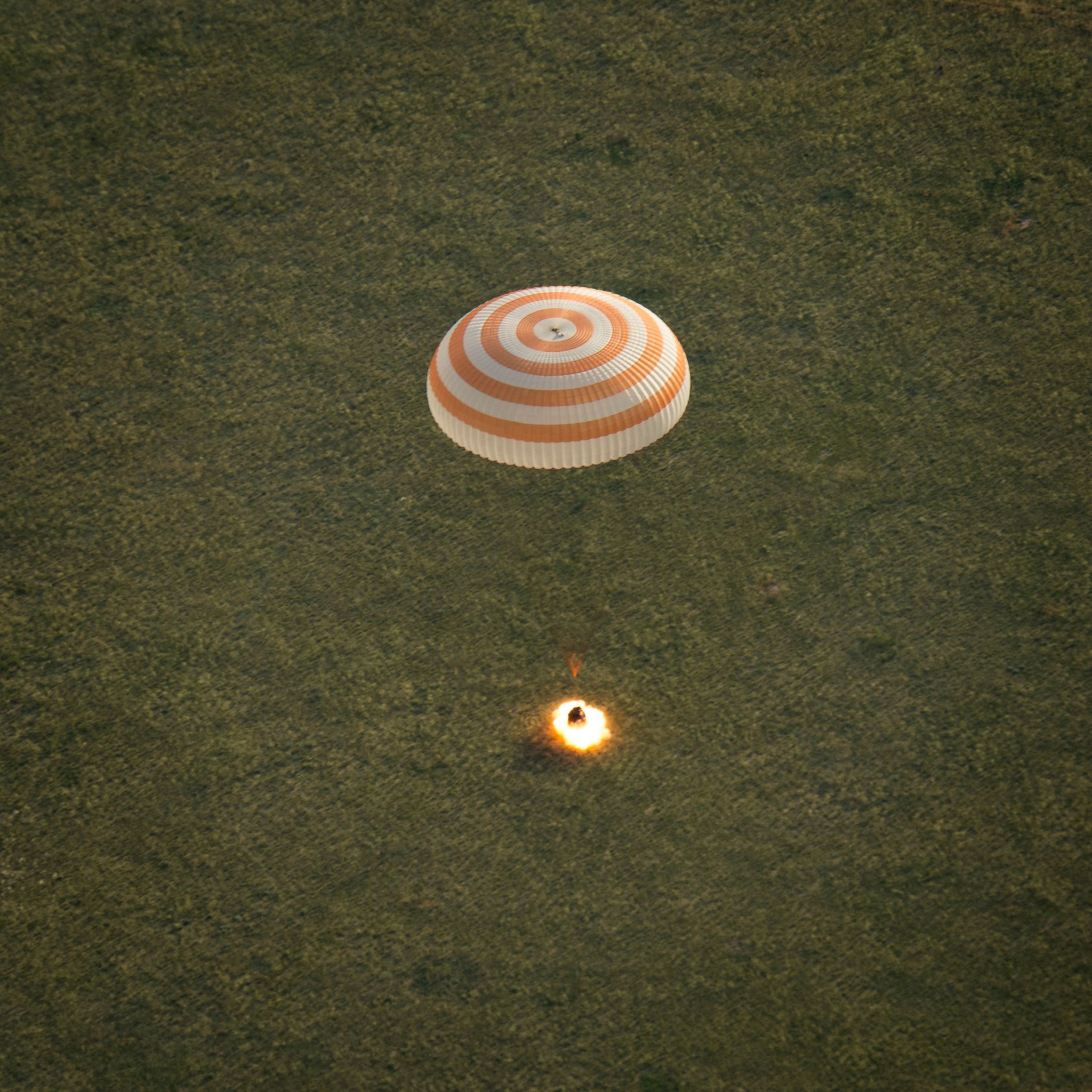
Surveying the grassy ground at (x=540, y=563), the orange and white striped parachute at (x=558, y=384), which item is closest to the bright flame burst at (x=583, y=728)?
the grassy ground at (x=540, y=563)

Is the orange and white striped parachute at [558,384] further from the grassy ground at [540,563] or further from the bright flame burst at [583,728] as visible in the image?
the bright flame burst at [583,728]

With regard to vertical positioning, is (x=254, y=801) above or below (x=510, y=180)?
below

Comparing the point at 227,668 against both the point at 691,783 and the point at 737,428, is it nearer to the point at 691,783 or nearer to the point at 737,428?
the point at 691,783

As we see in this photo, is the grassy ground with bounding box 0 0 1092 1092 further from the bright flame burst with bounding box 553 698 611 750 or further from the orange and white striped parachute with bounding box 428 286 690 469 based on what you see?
the orange and white striped parachute with bounding box 428 286 690 469

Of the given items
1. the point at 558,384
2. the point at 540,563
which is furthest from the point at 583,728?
the point at 558,384

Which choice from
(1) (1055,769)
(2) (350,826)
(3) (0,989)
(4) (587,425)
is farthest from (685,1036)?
(3) (0,989)

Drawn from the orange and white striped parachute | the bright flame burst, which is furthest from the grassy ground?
the orange and white striped parachute
